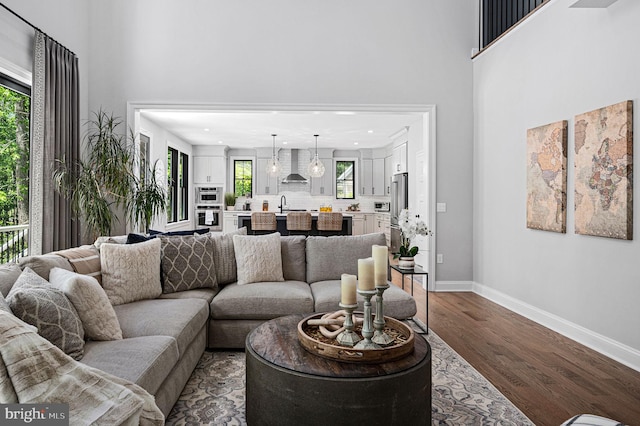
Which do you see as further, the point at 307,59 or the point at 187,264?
the point at 307,59

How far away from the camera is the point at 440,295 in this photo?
17.0ft

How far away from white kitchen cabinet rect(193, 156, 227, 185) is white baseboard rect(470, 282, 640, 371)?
7.67m

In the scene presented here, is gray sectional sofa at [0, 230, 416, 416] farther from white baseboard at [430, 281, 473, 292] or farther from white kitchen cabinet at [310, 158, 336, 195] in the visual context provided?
white kitchen cabinet at [310, 158, 336, 195]

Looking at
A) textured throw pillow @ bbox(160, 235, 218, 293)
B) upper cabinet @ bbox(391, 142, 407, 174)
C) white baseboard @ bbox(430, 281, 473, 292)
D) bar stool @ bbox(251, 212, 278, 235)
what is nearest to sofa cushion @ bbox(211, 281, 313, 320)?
textured throw pillow @ bbox(160, 235, 218, 293)

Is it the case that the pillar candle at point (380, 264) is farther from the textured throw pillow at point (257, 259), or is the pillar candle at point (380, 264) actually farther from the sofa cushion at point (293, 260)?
the sofa cushion at point (293, 260)

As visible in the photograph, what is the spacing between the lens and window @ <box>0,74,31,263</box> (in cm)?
384

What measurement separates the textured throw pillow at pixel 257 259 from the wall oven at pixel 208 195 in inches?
291

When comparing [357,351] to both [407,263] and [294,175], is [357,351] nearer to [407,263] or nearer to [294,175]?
[407,263]

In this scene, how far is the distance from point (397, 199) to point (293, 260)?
5.10 m

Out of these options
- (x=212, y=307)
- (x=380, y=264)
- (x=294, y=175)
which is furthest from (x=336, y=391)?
(x=294, y=175)

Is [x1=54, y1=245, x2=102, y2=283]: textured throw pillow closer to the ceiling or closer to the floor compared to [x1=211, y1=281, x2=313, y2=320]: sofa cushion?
closer to the ceiling

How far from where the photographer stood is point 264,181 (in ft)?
36.7

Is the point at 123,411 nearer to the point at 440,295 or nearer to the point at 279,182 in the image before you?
the point at 440,295

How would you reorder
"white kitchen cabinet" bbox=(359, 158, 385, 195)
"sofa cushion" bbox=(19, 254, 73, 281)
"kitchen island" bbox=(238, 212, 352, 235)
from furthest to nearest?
"white kitchen cabinet" bbox=(359, 158, 385, 195) < "kitchen island" bbox=(238, 212, 352, 235) < "sofa cushion" bbox=(19, 254, 73, 281)
